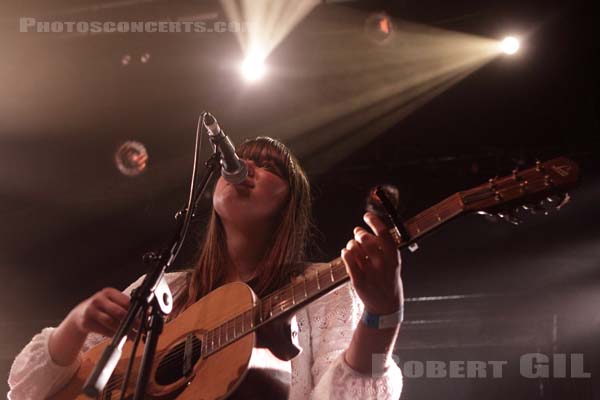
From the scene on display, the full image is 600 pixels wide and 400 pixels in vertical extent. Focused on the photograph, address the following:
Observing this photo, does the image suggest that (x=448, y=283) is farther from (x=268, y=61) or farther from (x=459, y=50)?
(x=268, y=61)

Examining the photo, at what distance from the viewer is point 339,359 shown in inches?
83.9

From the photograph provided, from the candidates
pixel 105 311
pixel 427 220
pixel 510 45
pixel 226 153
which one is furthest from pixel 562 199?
pixel 510 45

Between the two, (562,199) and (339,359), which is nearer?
(562,199)

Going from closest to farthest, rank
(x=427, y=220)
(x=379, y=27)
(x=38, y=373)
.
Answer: (x=427, y=220) → (x=38, y=373) → (x=379, y=27)

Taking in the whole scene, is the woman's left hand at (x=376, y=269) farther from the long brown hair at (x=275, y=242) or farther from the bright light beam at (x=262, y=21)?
the bright light beam at (x=262, y=21)

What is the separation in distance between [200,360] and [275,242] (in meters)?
0.76

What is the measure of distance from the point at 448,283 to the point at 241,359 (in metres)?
3.75

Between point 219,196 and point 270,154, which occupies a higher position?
point 270,154

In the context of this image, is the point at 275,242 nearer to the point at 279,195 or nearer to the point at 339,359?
the point at 279,195

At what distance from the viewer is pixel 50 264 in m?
6.31

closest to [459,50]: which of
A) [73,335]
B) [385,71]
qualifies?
[385,71]

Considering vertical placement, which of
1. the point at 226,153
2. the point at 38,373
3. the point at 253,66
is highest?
the point at 253,66

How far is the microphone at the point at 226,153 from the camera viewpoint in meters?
2.08

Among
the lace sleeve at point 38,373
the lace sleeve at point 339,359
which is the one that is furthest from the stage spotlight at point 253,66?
the lace sleeve at point 38,373
